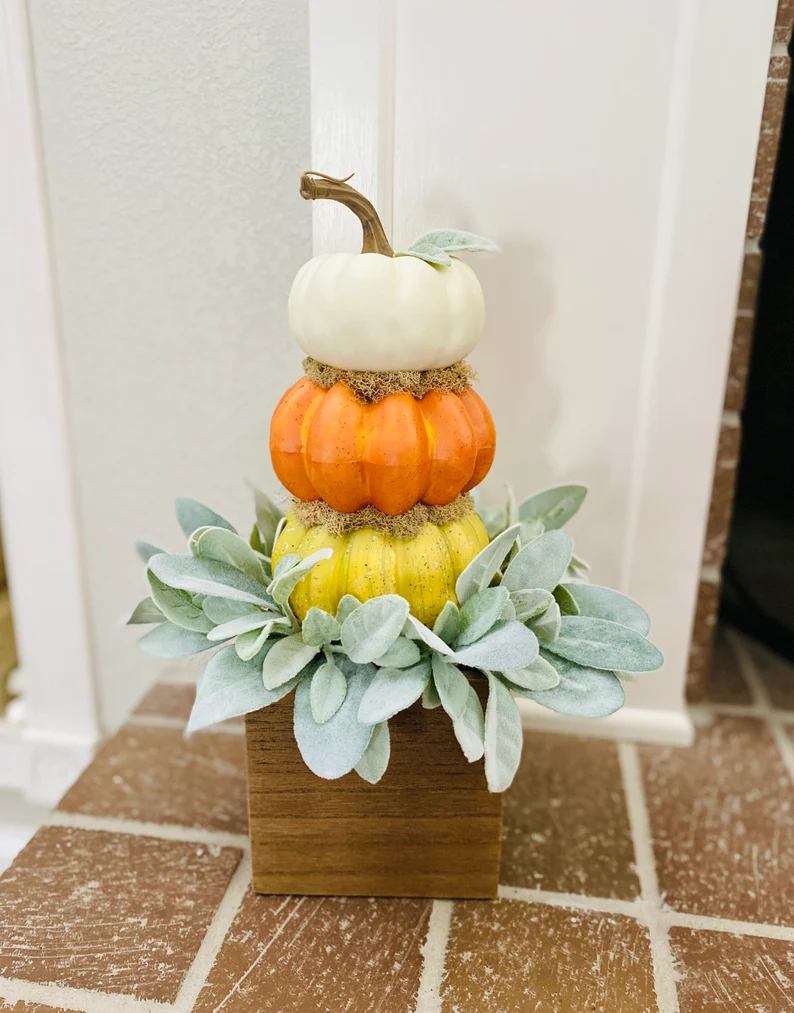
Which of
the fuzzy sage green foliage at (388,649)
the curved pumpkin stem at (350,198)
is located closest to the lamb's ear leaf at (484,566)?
the fuzzy sage green foliage at (388,649)

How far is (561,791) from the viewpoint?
0.75 meters

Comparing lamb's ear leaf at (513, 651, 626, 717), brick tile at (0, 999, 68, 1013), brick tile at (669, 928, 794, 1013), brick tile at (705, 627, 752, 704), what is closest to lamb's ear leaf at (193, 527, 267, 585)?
lamb's ear leaf at (513, 651, 626, 717)

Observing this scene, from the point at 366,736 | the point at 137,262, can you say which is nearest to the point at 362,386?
the point at 366,736

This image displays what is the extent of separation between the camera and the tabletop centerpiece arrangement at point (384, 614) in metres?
0.51

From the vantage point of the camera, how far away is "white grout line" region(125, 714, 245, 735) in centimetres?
85

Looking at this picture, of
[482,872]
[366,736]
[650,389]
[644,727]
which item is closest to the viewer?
[366,736]

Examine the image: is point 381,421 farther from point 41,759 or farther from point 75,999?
point 41,759

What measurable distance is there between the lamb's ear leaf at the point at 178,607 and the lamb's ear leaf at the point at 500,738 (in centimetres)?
21

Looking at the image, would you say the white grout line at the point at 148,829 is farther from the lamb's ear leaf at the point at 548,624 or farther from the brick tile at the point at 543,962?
the lamb's ear leaf at the point at 548,624

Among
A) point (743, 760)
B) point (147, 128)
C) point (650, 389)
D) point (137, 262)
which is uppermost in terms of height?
point (147, 128)

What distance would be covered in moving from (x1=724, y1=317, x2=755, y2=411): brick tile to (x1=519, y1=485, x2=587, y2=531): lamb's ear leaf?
203 millimetres

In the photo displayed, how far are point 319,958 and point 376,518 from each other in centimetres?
32

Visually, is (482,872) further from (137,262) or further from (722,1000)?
(137,262)

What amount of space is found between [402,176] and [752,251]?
0.33 m
